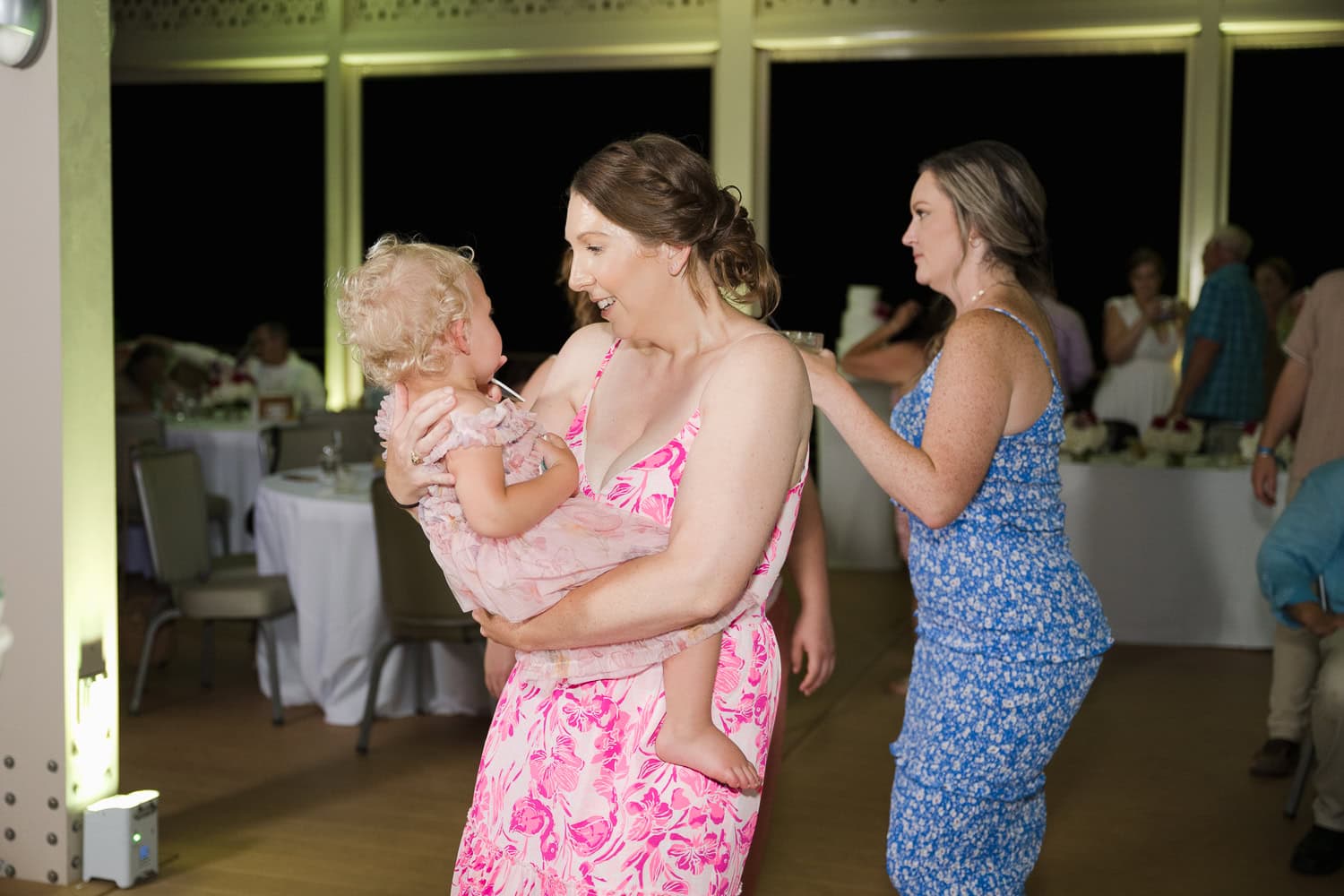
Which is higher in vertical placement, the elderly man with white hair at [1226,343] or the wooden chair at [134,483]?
the elderly man with white hair at [1226,343]

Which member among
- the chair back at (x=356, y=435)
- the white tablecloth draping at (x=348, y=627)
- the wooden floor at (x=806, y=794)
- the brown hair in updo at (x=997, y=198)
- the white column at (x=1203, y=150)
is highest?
the white column at (x=1203, y=150)

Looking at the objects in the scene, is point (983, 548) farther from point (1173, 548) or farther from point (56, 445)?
point (1173, 548)

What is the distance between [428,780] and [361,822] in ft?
1.40

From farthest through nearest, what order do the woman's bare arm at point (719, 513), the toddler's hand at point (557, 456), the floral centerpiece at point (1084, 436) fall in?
the floral centerpiece at point (1084, 436), the toddler's hand at point (557, 456), the woman's bare arm at point (719, 513)

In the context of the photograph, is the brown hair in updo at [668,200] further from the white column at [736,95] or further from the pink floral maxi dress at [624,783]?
the white column at [736,95]

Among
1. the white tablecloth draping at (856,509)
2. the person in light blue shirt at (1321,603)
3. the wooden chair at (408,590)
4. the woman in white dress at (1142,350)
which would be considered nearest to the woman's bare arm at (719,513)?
the person in light blue shirt at (1321,603)

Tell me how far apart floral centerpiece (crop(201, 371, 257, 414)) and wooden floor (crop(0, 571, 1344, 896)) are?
2669 millimetres

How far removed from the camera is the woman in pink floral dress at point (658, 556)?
165 cm

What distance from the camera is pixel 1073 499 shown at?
6.57 metres

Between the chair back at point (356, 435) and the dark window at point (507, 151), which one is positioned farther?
the dark window at point (507, 151)

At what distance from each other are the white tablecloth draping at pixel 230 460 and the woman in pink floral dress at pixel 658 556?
6200 mm

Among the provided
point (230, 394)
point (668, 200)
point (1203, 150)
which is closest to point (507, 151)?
point (230, 394)

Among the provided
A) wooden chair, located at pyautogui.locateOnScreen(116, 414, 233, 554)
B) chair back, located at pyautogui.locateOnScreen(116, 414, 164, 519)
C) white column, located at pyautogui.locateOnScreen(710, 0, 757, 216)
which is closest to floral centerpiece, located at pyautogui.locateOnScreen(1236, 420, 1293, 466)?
white column, located at pyautogui.locateOnScreen(710, 0, 757, 216)

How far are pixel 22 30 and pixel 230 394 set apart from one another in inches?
215
